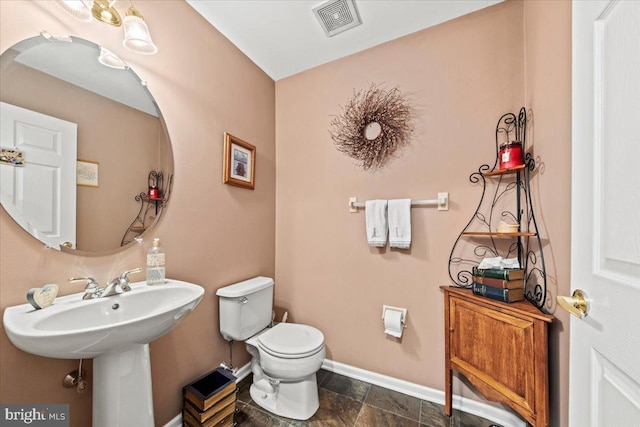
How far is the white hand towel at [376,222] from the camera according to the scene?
1629 millimetres

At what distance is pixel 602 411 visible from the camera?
53 centimetres

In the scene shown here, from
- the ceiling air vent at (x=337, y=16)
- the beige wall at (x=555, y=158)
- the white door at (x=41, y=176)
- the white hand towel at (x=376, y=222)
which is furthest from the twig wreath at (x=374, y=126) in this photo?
the white door at (x=41, y=176)

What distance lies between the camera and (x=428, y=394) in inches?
60.2

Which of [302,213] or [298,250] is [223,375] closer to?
[298,250]

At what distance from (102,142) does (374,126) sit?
157cm

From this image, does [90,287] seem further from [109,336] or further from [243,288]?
[243,288]

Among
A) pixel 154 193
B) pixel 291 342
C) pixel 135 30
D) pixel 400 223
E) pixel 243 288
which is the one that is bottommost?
pixel 291 342

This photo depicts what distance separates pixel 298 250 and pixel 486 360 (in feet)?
4.58

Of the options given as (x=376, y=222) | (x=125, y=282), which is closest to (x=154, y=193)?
(x=125, y=282)

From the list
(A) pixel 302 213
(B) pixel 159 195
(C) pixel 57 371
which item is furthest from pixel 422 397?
(B) pixel 159 195

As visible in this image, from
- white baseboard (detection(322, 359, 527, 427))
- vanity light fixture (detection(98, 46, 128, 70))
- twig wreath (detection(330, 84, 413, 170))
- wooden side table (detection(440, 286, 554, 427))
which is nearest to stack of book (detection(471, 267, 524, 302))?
wooden side table (detection(440, 286, 554, 427))

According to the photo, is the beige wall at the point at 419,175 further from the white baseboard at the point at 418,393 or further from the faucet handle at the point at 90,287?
the faucet handle at the point at 90,287

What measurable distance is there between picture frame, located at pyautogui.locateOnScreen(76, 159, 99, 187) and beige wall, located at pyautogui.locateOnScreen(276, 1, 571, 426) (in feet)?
4.12

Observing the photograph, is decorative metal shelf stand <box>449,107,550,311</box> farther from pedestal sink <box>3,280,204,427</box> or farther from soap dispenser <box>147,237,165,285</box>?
soap dispenser <box>147,237,165,285</box>
